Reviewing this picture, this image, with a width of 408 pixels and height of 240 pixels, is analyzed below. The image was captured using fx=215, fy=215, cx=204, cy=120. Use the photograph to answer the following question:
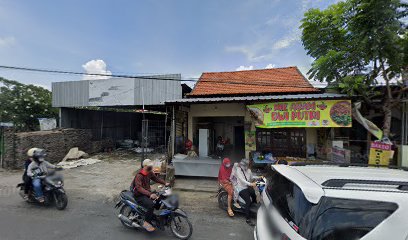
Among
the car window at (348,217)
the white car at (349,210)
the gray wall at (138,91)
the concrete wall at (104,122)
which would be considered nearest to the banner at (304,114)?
the gray wall at (138,91)

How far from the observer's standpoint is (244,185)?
4.88 m

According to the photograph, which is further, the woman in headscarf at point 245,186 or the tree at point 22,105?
the tree at point 22,105

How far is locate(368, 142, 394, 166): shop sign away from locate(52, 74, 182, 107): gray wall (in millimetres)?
9145

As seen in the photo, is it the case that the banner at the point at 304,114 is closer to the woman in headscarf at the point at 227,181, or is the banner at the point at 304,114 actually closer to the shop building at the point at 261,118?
the shop building at the point at 261,118

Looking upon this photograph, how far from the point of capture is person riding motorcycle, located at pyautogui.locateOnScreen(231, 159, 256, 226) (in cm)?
473

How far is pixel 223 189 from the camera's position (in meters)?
5.42

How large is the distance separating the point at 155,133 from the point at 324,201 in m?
14.5

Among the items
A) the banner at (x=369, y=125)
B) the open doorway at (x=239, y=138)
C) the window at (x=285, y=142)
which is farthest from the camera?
the open doorway at (x=239, y=138)

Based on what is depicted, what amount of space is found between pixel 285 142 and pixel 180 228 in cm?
688

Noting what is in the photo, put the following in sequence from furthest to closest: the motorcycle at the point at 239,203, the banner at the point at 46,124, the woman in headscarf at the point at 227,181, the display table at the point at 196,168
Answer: the banner at the point at 46,124 → the display table at the point at 196,168 → the woman in headscarf at the point at 227,181 → the motorcycle at the point at 239,203

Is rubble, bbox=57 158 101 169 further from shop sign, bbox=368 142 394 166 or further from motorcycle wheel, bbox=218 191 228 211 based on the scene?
shop sign, bbox=368 142 394 166

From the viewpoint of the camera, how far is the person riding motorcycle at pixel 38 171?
209 inches

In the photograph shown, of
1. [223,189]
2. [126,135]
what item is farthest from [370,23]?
[126,135]

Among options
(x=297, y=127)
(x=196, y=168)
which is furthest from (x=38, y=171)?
(x=297, y=127)
